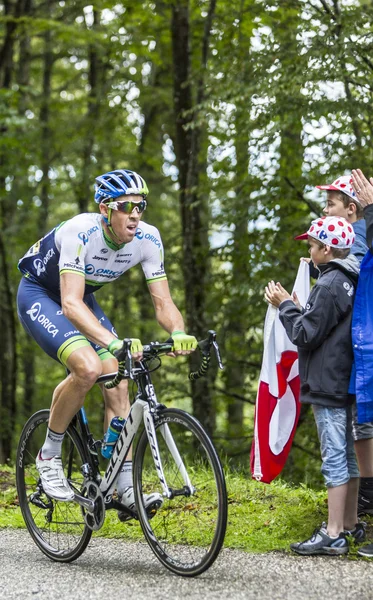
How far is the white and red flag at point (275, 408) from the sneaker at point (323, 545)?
0.54 metres

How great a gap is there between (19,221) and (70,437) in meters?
13.7

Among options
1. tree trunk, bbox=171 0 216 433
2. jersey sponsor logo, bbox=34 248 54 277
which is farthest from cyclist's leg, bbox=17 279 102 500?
tree trunk, bbox=171 0 216 433

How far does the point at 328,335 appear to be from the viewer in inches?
183

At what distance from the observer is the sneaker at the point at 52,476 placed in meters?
5.02

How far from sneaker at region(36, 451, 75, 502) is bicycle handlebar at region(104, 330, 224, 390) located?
3.16 feet

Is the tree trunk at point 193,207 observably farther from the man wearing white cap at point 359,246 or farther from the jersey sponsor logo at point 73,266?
the jersey sponsor logo at point 73,266

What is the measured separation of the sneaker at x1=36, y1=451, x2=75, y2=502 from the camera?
5016 mm

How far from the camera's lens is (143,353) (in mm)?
4363

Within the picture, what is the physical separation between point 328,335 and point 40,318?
1757 mm

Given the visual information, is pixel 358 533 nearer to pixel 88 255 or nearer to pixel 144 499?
pixel 144 499

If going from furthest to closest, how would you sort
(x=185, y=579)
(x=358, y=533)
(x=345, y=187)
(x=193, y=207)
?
(x=193, y=207), (x=345, y=187), (x=358, y=533), (x=185, y=579)

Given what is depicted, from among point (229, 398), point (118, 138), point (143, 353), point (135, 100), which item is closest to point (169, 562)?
point (143, 353)

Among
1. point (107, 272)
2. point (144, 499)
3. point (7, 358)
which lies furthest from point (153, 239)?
point (7, 358)

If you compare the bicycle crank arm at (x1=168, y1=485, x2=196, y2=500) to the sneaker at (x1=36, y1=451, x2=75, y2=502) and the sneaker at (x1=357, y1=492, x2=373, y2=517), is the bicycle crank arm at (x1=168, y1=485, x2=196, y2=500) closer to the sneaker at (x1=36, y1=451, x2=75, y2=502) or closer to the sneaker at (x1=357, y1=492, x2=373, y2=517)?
the sneaker at (x1=36, y1=451, x2=75, y2=502)
